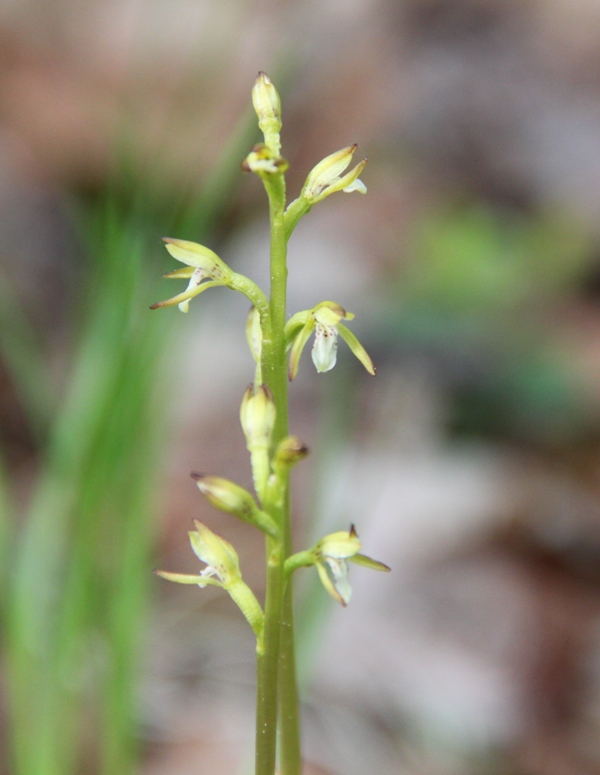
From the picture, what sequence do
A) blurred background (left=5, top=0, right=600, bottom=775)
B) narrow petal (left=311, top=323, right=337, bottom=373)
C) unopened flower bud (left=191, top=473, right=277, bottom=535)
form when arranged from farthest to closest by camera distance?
1. blurred background (left=5, top=0, right=600, bottom=775)
2. narrow petal (left=311, top=323, right=337, bottom=373)
3. unopened flower bud (left=191, top=473, right=277, bottom=535)

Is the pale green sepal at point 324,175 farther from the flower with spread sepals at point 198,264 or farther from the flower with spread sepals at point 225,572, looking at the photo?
the flower with spread sepals at point 225,572

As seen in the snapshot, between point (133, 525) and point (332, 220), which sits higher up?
point (332, 220)

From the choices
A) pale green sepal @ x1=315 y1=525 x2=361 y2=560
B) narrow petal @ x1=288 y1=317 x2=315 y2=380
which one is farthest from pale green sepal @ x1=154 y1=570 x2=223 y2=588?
narrow petal @ x1=288 y1=317 x2=315 y2=380

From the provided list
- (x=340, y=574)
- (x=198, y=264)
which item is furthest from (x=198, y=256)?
(x=340, y=574)

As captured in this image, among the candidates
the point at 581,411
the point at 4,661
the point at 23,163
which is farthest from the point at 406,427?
the point at 23,163

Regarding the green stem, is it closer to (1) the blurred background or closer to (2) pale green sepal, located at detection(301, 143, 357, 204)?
(2) pale green sepal, located at detection(301, 143, 357, 204)

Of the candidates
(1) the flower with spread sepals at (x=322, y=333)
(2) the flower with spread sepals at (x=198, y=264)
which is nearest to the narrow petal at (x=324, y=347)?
(1) the flower with spread sepals at (x=322, y=333)

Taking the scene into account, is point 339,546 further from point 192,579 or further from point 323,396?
point 323,396

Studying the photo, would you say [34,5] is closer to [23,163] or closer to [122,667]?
[23,163]
